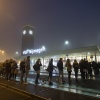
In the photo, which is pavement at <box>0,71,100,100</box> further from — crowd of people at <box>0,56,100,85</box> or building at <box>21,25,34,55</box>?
building at <box>21,25,34,55</box>

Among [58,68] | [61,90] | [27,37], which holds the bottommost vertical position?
[61,90]

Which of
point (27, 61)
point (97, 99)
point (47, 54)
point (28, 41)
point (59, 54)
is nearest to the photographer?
point (97, 99)

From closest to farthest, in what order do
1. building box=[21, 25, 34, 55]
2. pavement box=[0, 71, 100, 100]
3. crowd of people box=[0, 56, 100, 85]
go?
pavement box=[0, 71, 100, 100], crowd of people box=[0, 56, 100, 85], building box=[21, 25, 34, 55]

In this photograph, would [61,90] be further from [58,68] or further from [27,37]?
[27,37]

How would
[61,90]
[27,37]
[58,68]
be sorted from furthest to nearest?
[27,37] < [58,68] < [61,90]

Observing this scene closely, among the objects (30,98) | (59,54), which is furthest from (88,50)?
(30,98)

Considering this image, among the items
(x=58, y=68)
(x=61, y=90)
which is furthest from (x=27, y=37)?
(x=61, y=90)

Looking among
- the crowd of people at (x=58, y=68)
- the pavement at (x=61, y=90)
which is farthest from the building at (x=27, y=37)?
the pavement at (x=61, y=90)

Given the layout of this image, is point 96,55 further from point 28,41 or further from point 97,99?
point 28,41

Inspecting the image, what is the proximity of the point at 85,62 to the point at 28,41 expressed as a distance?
103 metres

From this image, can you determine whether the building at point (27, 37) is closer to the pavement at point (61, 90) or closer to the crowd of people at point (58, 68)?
the crowd of people at point (58, 68)

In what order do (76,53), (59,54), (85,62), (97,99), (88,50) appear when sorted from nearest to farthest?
(97,99), (85,62), (88,50), (76,53), (59,54)

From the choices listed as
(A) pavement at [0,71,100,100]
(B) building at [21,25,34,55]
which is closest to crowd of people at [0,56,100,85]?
(A) pavement at [0,71,100,100]

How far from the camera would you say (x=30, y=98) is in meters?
9.29
